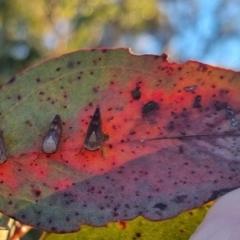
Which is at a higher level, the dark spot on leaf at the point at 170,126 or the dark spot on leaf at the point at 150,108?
the dark spot on leaf at the point at 150,108

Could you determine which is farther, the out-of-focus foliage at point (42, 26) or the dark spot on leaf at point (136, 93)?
the out-of-focus foliage at point (42, 26)

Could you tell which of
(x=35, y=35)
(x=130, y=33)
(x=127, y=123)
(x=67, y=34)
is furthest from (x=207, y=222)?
(x=130, y=33)

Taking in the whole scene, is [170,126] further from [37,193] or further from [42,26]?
[42,26]

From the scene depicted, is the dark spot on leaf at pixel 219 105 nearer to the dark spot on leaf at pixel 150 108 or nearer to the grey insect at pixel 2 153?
the dark spot on leaf at pixel 150 108

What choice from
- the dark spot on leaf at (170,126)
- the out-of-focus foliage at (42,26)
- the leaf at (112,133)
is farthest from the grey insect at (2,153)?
the out-of-focus foliage at (42,26)

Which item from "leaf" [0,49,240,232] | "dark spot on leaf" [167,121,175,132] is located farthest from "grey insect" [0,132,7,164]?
"dark spot on leaf" [167,121,175,132]

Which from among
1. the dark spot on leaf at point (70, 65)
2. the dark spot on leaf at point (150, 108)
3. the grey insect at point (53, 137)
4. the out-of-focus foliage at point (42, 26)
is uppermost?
the out-of-focus foliage at point (42, 26)

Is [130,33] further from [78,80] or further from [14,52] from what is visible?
[78,80]

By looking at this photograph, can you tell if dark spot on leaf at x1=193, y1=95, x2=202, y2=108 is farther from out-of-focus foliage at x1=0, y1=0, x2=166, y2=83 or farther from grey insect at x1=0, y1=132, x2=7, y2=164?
out-of-focus foliage at x1=0, y1=0, x2=166, y2=83
